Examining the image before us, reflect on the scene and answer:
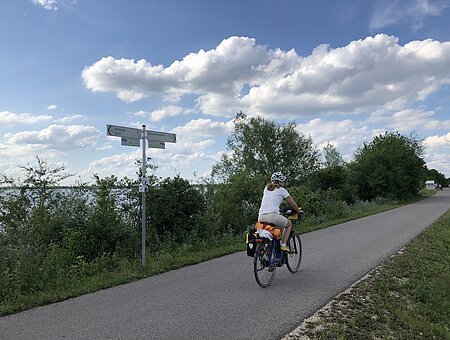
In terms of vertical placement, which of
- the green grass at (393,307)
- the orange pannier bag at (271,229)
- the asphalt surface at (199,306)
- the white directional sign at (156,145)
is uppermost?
the white directional sign at (156,145)

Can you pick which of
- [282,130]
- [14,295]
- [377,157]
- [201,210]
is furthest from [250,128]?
[14,295]

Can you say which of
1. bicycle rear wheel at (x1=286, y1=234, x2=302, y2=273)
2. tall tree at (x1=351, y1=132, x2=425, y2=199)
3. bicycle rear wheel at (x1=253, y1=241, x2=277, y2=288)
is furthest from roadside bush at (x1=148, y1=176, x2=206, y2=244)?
tall tree at (x1=351, y1=132, x2=425, y2=199)

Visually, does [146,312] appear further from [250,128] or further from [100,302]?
[250,128]

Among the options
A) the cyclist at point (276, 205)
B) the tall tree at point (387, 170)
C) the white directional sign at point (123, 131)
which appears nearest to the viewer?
the cyclist at point (276, 205)

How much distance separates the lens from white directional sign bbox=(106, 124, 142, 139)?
7.65 meters

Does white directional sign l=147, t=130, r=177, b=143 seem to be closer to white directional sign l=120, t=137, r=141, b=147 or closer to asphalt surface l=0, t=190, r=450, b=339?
white directional sign l=120, t=137, r=141, b=147

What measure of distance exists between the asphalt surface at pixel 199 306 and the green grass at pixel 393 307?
0.96 ft

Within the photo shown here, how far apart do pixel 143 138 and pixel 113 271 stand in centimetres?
269

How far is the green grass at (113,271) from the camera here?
231 inches

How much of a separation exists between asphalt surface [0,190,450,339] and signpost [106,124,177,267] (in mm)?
1419

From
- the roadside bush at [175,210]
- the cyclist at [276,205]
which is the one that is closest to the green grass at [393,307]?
the cyclist at [276,205]

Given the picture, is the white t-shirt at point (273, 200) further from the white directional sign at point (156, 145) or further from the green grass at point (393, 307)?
the white directional sign at point (156, 145)

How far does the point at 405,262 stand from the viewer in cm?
880

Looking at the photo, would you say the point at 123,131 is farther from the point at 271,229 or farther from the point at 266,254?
the point at 266,254
